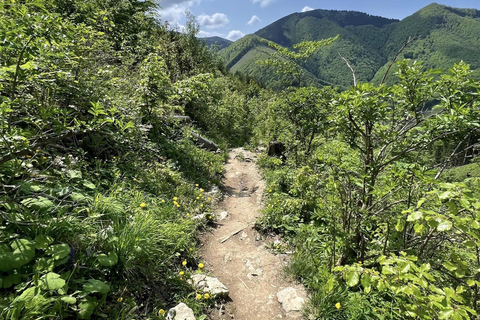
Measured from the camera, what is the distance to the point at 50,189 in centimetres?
275

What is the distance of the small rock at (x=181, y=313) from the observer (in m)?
2.83

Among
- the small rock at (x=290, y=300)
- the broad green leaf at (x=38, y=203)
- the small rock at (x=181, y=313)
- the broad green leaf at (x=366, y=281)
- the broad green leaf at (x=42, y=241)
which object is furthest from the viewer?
the small rock at (x=290, y=300)

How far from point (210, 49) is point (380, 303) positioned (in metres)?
29.8

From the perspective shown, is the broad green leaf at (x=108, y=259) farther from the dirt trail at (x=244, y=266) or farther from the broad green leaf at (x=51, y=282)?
the dirt trail at (x=244, y=266)

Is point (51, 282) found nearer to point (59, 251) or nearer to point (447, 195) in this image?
point (59, 251)

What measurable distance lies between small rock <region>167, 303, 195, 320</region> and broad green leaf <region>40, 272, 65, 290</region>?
1.35 metres

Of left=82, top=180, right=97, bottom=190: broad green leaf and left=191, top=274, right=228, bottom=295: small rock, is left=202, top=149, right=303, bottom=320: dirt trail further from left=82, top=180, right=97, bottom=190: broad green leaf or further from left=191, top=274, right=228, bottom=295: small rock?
left=82, top=180, right=97, bottom=190: broad green leaf

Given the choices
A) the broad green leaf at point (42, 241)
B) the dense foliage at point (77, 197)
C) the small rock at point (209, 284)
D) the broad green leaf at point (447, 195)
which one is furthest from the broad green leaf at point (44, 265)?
the broad green leaf at point (447, 195)

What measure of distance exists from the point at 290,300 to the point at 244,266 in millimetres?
1119

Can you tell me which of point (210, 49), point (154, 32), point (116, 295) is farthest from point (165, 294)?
point (210, 49)

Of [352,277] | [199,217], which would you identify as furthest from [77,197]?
[352,277]

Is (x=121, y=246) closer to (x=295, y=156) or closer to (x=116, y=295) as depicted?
(x=116, y=295)

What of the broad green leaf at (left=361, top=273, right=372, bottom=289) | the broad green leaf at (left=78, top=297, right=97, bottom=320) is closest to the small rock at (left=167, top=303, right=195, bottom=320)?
the broad green leaf at (left=78, top=297, right=97, bottom=320)

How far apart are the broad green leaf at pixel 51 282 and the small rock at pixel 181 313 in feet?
4.43
